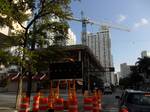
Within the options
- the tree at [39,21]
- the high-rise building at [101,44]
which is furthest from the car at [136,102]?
the high-rise building at [101,44]

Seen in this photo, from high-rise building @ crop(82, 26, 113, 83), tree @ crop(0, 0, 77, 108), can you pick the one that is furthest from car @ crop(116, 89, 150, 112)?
high-rise building @ crop(82, 26, 113, 83)

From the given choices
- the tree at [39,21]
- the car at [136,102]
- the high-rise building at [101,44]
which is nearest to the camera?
the car at [136,102]

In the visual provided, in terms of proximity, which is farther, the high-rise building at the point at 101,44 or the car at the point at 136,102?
the high-rise building at the point at 101,44

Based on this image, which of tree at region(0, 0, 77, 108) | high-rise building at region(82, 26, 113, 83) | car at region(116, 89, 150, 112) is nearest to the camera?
car at region(116, 89, 150, 112)

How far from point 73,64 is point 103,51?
167280mm

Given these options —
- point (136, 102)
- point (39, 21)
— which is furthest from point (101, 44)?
point (136, 102)

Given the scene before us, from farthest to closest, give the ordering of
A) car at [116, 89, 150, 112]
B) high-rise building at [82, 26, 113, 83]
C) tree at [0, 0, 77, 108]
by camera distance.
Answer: high-rise building at [82, 26, 113, 83]
tree at [0, 0, 77, 108]
car at [116, 89, 150, 112]

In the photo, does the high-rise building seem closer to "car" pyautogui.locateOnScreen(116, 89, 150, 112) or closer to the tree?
the tree

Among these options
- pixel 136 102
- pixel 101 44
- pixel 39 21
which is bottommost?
pixel 136 102

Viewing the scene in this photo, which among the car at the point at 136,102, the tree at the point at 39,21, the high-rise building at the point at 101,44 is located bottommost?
the car at the point at 136,102

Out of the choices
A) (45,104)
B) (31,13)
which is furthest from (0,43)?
(45,104)

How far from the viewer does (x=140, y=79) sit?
451ft

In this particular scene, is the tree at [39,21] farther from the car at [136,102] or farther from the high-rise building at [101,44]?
the high-rise building at [101,44]

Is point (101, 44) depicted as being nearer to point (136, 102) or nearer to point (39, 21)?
point (39, 21)
